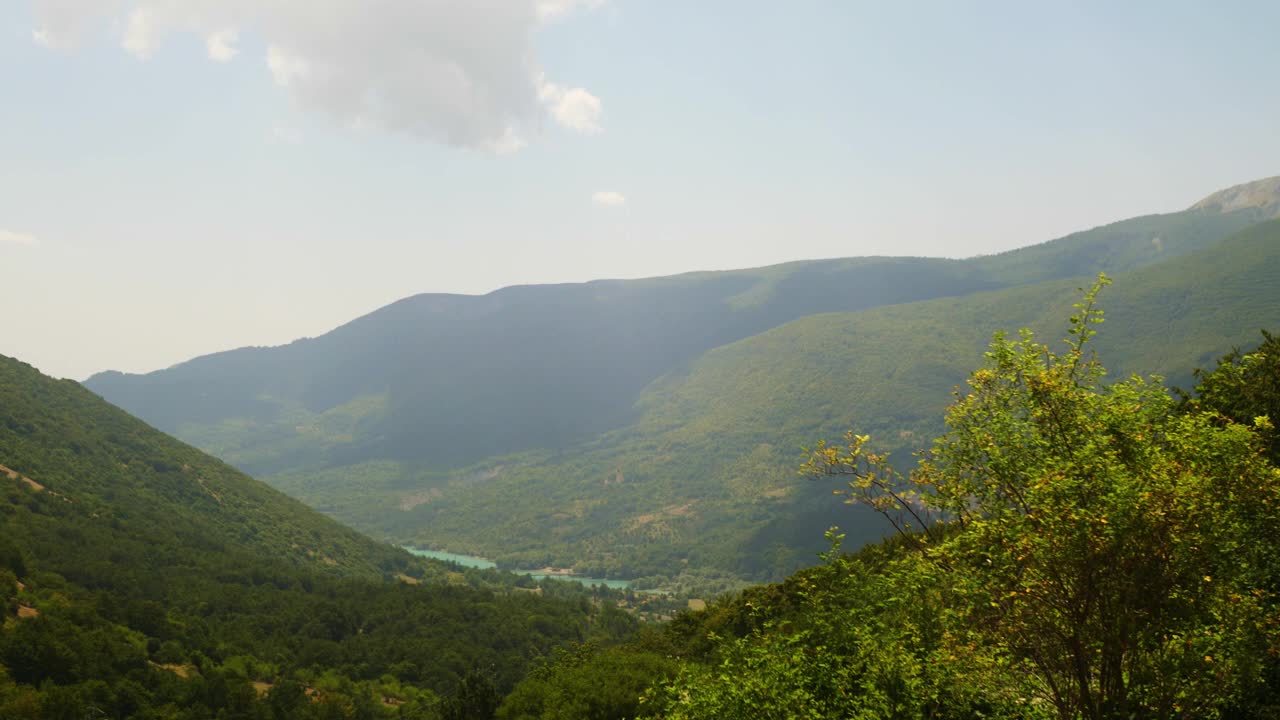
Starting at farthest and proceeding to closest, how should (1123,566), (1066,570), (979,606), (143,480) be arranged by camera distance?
(143,480) < (979,606) < (1066,570) < (1123,566)

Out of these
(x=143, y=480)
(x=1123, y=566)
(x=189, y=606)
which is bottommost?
(x=189, y=606)

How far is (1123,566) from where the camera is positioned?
10.5 m

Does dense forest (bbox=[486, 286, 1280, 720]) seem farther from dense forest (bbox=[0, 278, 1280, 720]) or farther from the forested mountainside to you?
the forested mountainside

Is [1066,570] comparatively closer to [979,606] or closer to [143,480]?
[979,606]

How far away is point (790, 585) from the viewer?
70.2 m

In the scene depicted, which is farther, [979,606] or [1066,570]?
[979,606]

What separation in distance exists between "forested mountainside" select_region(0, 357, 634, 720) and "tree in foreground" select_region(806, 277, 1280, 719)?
45.9 meters

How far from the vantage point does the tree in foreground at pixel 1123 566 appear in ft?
33.9

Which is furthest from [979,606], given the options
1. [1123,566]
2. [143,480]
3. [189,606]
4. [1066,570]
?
[143,480]

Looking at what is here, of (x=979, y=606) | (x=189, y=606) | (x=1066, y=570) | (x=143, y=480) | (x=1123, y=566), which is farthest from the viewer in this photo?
(x=143, y=480)

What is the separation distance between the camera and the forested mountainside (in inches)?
2346

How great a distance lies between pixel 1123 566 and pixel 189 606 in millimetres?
106221

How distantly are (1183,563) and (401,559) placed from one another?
8021 inches

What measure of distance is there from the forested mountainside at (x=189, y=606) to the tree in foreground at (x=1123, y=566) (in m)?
45.9
